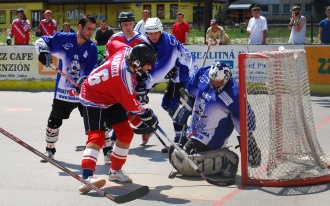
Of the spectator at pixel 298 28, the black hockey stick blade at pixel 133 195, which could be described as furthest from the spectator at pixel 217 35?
the black hockey stick blade at pixel 133 195

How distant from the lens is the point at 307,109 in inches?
279

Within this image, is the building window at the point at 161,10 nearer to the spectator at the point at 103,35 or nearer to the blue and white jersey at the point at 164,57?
the spectator at the point at 103,35

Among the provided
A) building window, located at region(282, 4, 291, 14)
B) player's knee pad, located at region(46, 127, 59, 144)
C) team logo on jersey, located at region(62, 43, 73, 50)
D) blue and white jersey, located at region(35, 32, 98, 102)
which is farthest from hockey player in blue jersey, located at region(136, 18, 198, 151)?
building window, located at region(282, 4, 291, 14)

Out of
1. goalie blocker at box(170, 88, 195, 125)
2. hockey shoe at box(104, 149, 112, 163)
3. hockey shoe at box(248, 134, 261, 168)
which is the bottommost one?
hockey shoe at box(104, 149, 112, 163)

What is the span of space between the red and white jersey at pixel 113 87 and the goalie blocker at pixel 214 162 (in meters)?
0.88

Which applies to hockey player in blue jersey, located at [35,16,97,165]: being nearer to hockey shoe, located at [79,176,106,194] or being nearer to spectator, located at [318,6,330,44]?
hockey shoe, located at [79,176,106,194]

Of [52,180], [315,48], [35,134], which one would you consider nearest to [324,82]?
[315,48]

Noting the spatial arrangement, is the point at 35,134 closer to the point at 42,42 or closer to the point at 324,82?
the point at 42,42

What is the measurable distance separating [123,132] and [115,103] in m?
0.29

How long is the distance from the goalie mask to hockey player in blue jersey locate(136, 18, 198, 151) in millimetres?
1275

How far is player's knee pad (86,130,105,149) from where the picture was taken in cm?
639

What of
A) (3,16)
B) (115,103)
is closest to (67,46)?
(115,103)

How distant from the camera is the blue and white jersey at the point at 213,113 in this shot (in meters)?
6.83

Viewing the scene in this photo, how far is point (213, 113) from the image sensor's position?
6.95m
